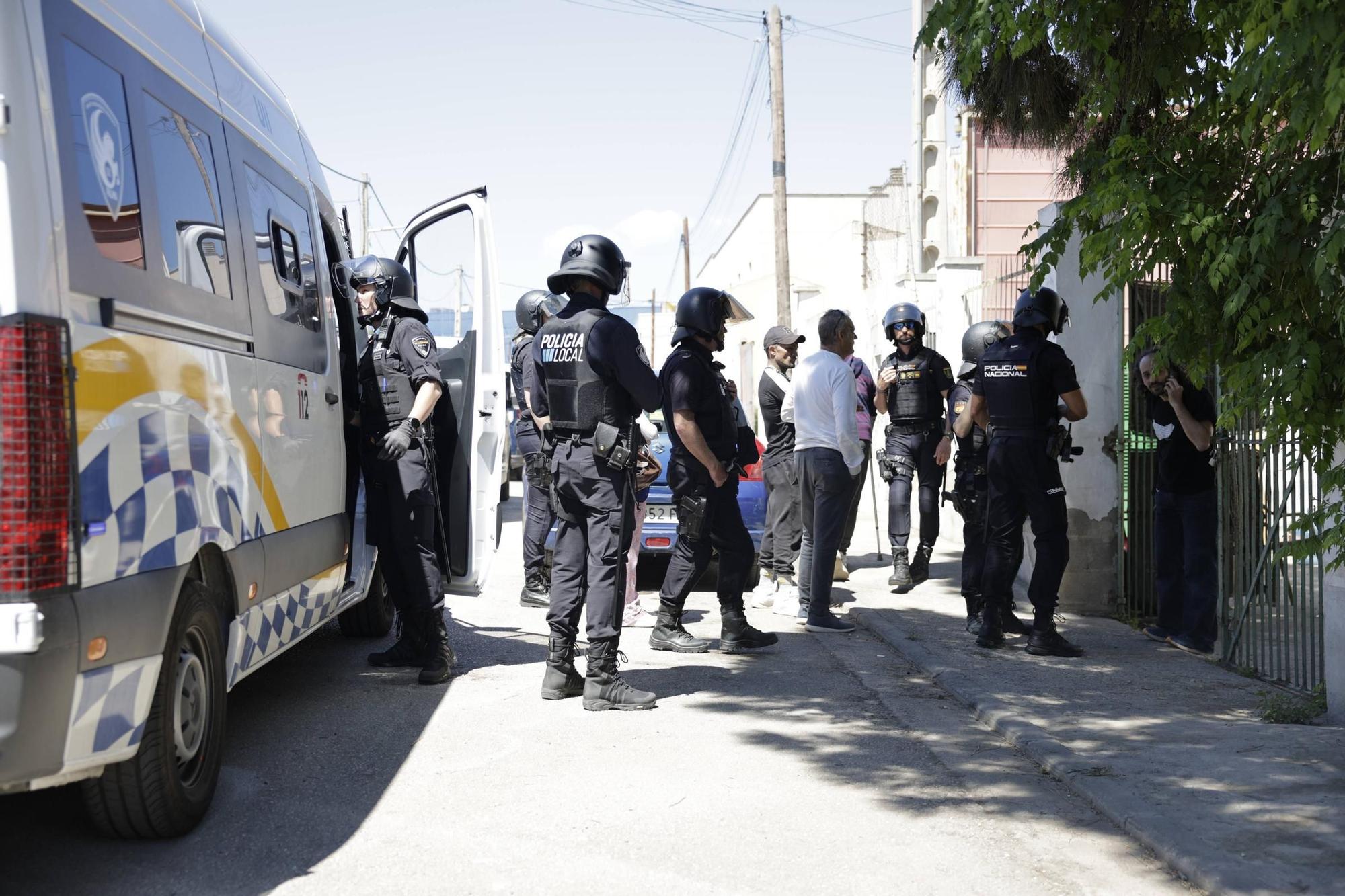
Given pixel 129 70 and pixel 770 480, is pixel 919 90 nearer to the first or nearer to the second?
pixel 770 480

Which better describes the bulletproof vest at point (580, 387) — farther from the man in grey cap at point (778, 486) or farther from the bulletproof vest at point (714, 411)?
the man in grey cap at point (778, 486)

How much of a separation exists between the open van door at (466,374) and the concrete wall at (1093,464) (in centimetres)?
396

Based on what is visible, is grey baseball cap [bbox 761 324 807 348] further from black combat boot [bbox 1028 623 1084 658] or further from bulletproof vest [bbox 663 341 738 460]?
black combat boot [bbox 1028 623 1084 658]

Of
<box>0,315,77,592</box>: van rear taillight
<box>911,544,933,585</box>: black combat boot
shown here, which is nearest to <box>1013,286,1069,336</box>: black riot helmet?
<box>911,544,933,585</box>: black combat boot

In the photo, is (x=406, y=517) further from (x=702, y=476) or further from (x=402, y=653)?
(x=702, y=476)

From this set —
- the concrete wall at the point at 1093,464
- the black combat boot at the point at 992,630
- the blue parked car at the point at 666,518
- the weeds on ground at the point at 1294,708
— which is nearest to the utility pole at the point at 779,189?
the blue parked car at the point at 666,518

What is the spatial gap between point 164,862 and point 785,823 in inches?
75.0

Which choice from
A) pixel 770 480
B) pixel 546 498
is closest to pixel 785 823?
pixel 546 498

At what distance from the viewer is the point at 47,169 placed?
317 centimetres

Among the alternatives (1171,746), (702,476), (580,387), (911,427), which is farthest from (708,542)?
(911,427)

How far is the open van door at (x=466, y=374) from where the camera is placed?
669cm

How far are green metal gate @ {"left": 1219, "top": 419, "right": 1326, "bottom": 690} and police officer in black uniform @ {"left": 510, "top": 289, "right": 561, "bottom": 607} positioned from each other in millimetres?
3865

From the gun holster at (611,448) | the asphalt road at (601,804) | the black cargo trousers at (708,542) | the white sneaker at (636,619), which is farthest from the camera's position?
the white sneaker at (636,619)

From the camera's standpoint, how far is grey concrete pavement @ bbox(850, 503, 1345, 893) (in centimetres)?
387
